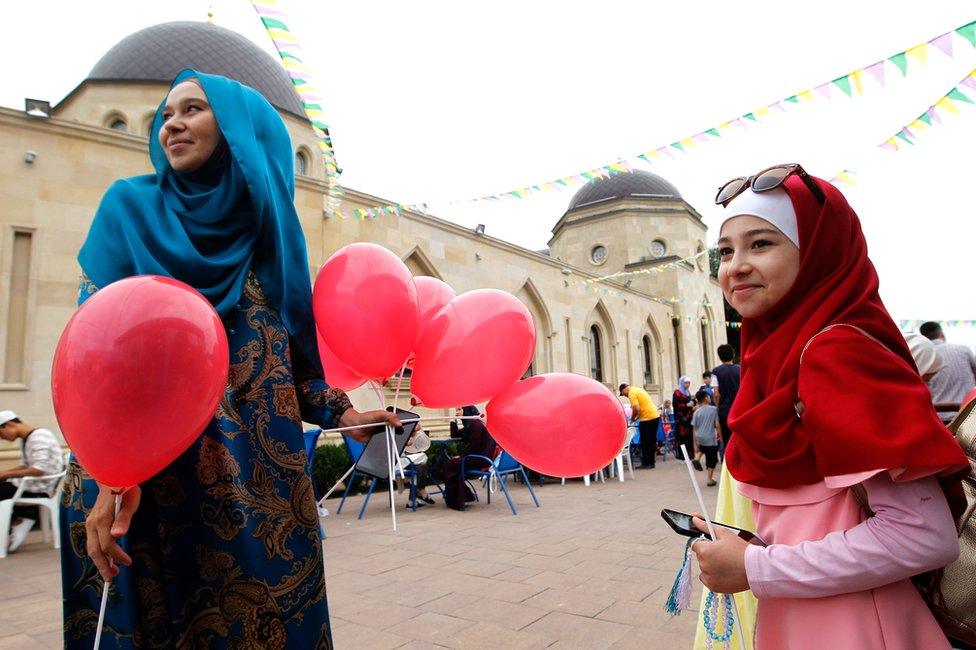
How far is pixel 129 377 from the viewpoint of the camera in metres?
1.08

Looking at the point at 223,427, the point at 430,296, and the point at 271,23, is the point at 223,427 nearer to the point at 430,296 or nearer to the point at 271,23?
the point at 430,296

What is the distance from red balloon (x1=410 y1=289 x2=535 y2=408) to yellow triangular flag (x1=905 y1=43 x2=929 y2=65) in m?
4.08

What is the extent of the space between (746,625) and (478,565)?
112 inches

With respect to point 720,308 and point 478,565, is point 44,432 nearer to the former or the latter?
point 478,565

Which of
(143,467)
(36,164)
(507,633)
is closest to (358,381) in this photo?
(143,467)

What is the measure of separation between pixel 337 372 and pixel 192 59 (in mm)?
20067

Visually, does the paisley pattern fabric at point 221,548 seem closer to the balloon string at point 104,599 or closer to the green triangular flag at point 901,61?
the balloon string at point 104,599

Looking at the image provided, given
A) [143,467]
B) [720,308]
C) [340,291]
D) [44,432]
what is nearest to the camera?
[143,467]

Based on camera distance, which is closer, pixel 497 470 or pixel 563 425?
pixel 563 425

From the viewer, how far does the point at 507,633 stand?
9.25ft

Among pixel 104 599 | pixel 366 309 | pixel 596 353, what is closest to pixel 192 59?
pixel 596 353

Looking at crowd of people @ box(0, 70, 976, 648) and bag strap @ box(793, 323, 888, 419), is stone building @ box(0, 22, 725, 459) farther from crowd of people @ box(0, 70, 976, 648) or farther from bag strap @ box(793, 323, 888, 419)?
bag strap @ box(793, 323, 888, 419)

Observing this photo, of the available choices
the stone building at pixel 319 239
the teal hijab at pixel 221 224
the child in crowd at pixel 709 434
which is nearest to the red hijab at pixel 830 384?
the teal hijab at pixel 221 224

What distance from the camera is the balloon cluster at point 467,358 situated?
6.34 ft
